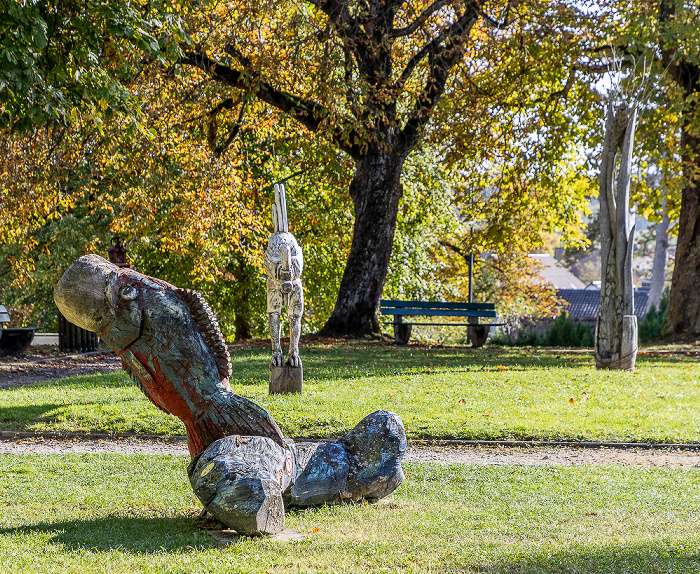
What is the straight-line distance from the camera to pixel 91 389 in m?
11.9

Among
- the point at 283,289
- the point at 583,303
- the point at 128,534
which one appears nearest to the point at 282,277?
the point at 283,289

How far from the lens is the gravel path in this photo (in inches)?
315

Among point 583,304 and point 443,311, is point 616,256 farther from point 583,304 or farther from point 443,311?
point 583,304

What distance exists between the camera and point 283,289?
35.8 ft

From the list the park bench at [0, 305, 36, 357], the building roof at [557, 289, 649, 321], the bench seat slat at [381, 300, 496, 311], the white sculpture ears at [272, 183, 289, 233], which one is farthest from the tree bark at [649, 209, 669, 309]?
the white sculpture ears at [272, 183, 289, 233]

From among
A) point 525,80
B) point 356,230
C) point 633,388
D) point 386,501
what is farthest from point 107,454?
point 525,80

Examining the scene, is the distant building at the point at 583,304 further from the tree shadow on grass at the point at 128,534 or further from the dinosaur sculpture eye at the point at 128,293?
the dinosaur sculpture eye at the point at 128,293

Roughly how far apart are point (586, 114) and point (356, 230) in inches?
264

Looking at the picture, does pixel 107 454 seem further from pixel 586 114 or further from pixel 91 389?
pixel 586 114

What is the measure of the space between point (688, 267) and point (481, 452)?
1495 centimetres

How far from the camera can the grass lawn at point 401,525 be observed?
14.9 ft

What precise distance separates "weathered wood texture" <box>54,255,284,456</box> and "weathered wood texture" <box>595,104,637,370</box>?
10.5 m

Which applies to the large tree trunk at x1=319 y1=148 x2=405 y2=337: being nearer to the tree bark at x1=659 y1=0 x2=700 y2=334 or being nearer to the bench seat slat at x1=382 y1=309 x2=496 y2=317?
the bench seat slat at x1=382 y1=309 x2=496 y2=317

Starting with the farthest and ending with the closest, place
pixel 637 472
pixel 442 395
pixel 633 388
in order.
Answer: pixel 633 388
pixel 442 395
pixel 637 472
